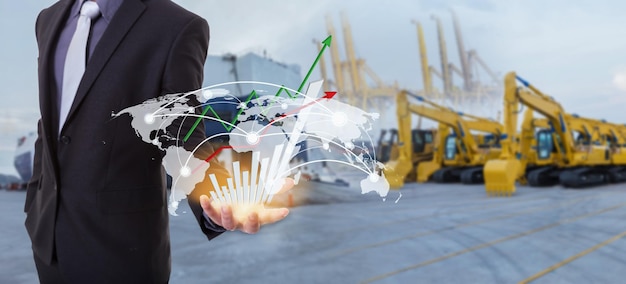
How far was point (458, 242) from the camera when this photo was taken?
5.54 metres

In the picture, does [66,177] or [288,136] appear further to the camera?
[66,177]

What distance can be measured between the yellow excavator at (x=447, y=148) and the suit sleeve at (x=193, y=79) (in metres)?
13.2

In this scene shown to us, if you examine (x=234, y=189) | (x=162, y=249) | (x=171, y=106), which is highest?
(x=171, y=106)

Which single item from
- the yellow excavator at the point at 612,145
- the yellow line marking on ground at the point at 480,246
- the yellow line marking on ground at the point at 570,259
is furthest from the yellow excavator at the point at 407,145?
the yellow excavator at the point at 612,145

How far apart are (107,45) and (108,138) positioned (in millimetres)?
188

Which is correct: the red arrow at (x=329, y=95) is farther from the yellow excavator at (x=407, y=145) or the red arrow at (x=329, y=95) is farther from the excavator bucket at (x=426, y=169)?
the excavator bucket at (x=426, y=169)

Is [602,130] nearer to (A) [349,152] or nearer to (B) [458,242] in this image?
(B) [458,242]

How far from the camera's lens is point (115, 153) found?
965mm

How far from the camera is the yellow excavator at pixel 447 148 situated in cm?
1454

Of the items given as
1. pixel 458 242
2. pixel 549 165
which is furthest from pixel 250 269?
pixel 549 165

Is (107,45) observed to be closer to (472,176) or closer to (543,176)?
(543,176)

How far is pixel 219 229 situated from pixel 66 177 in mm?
372

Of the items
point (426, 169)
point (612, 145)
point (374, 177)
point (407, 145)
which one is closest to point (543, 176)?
point (612, 145)

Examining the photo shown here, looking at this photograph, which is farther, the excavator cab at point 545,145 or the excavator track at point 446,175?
the excavator track at point 446,175
